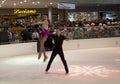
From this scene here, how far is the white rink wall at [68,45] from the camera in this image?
1661 cm

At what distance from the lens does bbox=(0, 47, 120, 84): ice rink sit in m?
9.96

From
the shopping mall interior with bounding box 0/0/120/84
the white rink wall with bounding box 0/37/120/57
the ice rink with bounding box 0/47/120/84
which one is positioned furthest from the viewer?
the white rink wall with bounding box 0/37/120/57

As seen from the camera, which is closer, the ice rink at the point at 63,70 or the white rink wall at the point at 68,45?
the ice rink at the point at 63,70

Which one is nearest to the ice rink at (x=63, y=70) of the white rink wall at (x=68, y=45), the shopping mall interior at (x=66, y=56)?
the shopping mall interior at (x=66, y=56)

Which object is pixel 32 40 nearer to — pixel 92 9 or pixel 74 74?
pixel 74 74

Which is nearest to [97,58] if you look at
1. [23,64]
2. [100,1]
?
[23,64]

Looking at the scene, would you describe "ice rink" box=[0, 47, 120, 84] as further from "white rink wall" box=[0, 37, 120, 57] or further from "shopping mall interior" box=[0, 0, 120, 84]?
"white rink wall" box=[0, 37, 120, 57]

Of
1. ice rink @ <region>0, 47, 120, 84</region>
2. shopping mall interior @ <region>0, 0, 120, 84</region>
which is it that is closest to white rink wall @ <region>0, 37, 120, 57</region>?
shopping mall interior @ <region>0, 0, 120, 84</region>

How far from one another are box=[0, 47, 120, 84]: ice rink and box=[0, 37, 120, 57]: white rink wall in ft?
1.84

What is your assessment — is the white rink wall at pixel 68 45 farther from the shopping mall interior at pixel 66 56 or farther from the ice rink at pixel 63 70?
the ice rink at pixel 63 70

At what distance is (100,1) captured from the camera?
108 ft

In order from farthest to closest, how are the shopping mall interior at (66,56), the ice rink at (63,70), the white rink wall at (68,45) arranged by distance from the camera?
1. the white rink wall at (68,45)
2. the shopping mall interior at (66,56)
3. the ice rink at (63,70)

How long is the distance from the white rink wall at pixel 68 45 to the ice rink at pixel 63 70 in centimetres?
56

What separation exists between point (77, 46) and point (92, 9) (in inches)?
889
